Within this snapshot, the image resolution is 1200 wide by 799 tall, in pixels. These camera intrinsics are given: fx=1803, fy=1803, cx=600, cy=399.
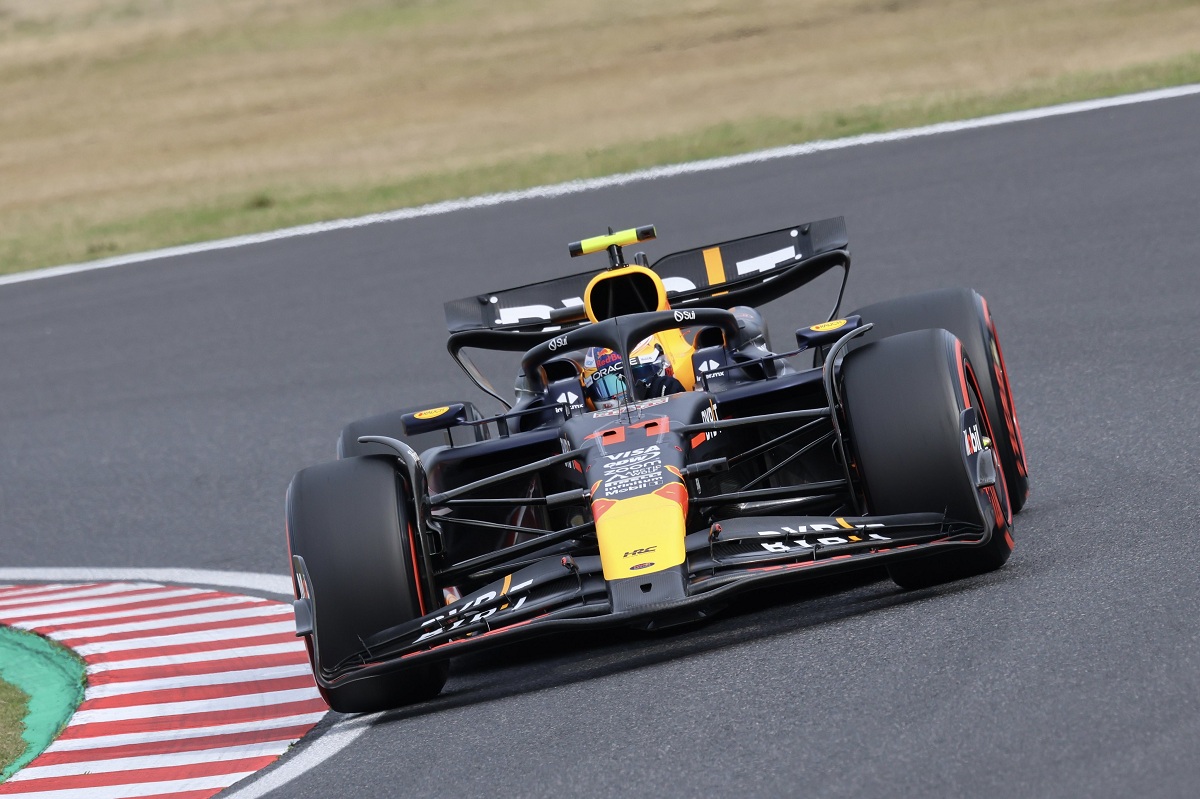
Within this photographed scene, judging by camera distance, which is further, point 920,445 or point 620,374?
point 620,374

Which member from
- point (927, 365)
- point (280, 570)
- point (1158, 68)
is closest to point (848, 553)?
point (927, 365)

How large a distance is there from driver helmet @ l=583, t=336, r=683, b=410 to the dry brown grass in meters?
12.3

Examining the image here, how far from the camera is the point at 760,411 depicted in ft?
23.0

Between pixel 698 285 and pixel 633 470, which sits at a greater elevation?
pixel 698 285

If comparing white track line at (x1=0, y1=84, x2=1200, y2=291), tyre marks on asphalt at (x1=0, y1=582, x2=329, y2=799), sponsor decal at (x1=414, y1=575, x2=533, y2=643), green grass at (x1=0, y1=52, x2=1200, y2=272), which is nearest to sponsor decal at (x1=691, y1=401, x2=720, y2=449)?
sponsor decal at (x1=414, y1=575, x2=533, y2=643)

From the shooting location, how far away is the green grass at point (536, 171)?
18984mm

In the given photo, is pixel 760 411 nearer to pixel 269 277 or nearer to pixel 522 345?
pixel 522 345

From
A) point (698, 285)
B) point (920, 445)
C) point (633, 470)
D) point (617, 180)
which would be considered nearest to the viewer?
point (920, 445)

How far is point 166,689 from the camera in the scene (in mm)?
7375

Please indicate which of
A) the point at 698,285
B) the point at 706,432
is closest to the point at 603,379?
the point at 706,432

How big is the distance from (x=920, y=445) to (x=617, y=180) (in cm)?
1285

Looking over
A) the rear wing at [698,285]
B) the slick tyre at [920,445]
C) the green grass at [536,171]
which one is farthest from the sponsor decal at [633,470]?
the green grass at [536,171]

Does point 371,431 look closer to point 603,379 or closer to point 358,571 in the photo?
point 603,379

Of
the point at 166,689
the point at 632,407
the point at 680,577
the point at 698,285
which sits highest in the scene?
the point at 698,285
